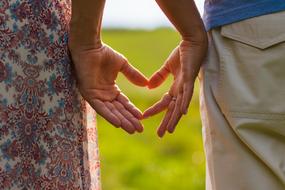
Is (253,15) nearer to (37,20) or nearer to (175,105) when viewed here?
(175,105)

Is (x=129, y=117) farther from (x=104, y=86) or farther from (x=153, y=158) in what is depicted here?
(x=153, y=158)

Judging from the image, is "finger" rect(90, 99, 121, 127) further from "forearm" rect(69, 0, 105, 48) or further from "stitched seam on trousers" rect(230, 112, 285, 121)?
"stitched seam on trousers" rect(230, 112, 285, 121)

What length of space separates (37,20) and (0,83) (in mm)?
195

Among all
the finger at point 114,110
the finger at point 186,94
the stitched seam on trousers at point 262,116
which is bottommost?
the finger at point 114,110

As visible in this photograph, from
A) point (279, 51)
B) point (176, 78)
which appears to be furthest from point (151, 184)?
point (279, 51)

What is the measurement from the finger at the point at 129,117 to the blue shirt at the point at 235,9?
332 mm

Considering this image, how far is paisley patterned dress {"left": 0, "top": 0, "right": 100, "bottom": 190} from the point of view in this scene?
8.52 ft

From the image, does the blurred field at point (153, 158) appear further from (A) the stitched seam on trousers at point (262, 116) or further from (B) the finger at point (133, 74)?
(A) the stitched seam on trousers at point (262, 116)

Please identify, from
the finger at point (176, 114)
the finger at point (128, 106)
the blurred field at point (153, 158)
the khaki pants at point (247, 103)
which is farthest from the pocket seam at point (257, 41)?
the blurred field at point (153, 158)

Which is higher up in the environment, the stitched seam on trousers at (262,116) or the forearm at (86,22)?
the forearm at (86,22)

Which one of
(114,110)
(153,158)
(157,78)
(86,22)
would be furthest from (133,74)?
(153,158)

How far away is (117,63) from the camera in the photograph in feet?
9.10

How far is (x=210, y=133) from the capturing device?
2592 millimetres

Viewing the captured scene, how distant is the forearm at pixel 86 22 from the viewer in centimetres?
255
